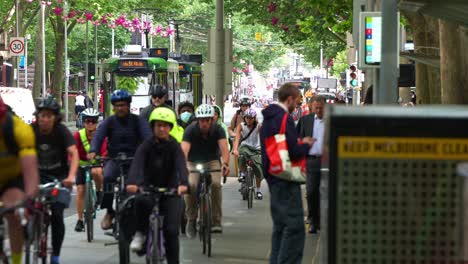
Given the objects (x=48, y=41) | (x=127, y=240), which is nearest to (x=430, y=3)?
(x=127, y=240)

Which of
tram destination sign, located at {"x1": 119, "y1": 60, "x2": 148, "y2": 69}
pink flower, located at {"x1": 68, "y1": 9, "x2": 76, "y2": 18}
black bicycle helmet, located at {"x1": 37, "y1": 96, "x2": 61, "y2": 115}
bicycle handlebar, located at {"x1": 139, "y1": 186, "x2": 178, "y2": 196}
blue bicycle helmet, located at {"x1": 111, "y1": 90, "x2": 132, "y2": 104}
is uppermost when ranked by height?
pink flower, located at {"x1": 68, "y1": 9, "x2": 76, "y2": 18}

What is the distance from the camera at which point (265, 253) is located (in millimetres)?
14023

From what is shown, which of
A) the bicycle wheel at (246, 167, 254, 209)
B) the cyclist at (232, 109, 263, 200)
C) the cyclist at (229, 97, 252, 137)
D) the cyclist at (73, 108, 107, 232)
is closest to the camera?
the cyclist at (73, 108, 107, 232)

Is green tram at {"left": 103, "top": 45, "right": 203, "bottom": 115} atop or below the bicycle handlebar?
atop

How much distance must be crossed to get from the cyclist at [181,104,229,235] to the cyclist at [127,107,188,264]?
3.60 m

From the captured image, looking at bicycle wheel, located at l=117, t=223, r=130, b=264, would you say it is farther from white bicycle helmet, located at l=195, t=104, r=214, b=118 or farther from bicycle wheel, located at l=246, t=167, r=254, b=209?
bicycle wheel, located at l=246, t=167, r=254, b=209

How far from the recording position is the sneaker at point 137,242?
10.3 meters

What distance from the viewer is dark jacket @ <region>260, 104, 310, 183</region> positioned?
33.3ft

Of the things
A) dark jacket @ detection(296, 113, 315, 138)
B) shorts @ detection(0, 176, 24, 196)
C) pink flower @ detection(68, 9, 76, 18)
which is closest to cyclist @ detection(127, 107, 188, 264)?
shorts @ detection(0, 176, 24, 196)

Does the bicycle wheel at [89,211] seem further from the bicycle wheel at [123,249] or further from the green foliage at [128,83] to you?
the green foliage at [128,83]

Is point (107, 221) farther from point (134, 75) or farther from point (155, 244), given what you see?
point (134, 75)

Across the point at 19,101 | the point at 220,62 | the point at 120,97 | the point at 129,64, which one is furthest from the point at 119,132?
the point at 129,64

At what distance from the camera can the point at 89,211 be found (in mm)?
14547

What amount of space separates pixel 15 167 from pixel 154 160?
8.97 ft
